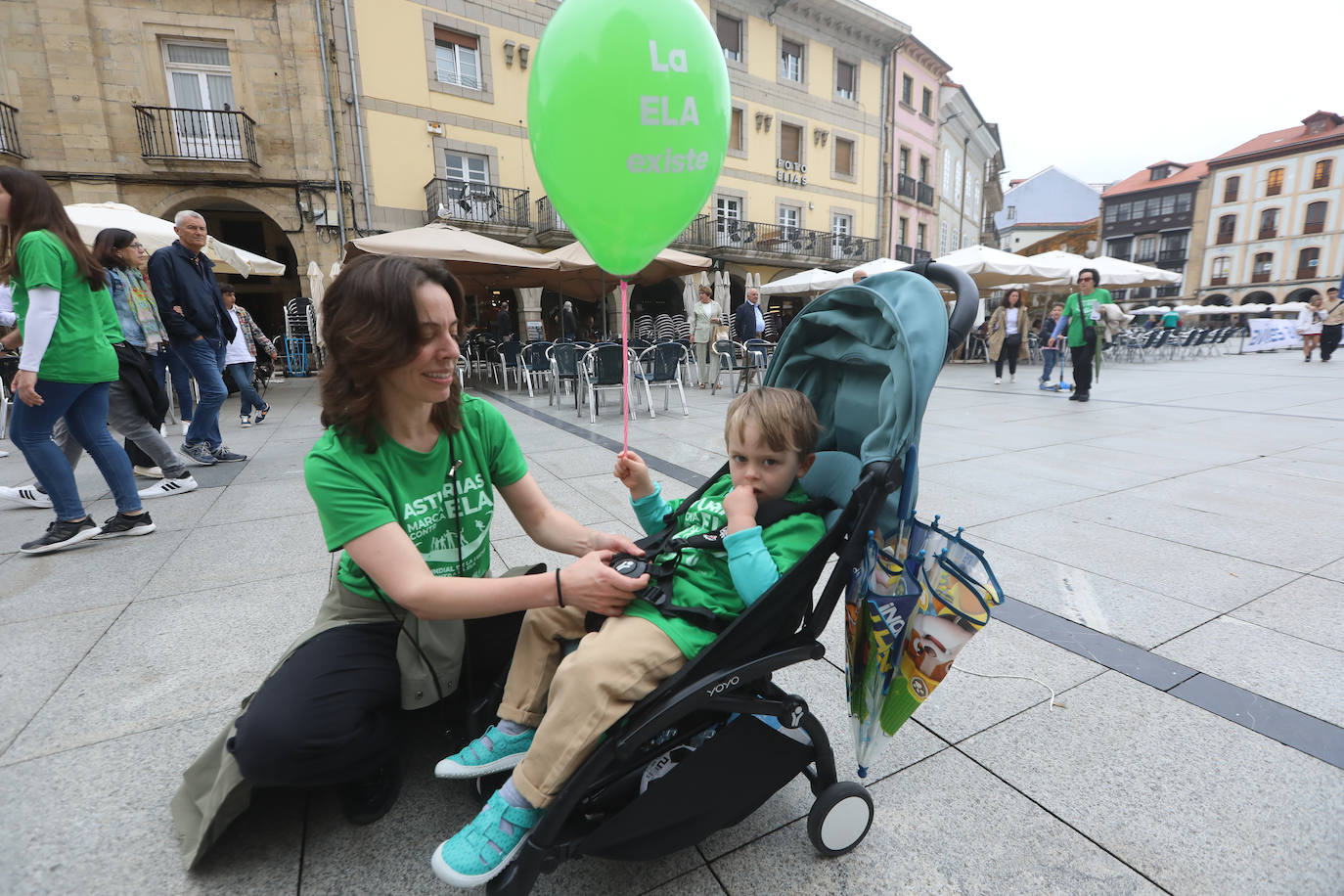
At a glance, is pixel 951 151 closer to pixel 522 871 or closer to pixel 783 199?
pixel 783 199

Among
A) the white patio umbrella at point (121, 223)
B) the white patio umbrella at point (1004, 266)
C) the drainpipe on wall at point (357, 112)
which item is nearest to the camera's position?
the white patio umbrella at point (121, 223)

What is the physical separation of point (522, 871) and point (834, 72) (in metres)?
24.9

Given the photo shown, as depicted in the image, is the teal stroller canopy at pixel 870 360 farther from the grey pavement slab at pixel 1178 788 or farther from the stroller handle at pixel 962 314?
the grey pavement slab at pixel 1178 788

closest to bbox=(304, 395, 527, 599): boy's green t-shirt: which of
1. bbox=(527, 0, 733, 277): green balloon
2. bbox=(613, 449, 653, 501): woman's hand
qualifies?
bbox=(613, 449, 653, 501): woman's hand

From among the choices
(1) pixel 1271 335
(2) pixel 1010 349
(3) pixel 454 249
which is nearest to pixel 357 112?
(3) pixel 454 249

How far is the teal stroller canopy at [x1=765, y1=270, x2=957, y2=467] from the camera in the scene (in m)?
1.27

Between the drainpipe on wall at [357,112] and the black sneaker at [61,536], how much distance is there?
12761mm

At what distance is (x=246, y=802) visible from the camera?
1.27m

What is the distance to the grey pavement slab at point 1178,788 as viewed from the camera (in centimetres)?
126

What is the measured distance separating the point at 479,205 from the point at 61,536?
13.6 metres

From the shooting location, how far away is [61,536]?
121 inches

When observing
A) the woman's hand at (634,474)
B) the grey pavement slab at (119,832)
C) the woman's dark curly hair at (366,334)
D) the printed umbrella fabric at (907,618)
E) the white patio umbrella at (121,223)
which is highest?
the white patio umbrella at (121,223)

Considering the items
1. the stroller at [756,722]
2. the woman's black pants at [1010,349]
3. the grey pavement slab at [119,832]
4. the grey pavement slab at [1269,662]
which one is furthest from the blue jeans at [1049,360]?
the grey pavement slab at [119,832]

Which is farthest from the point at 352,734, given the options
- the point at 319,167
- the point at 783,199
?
the point at 783,199
